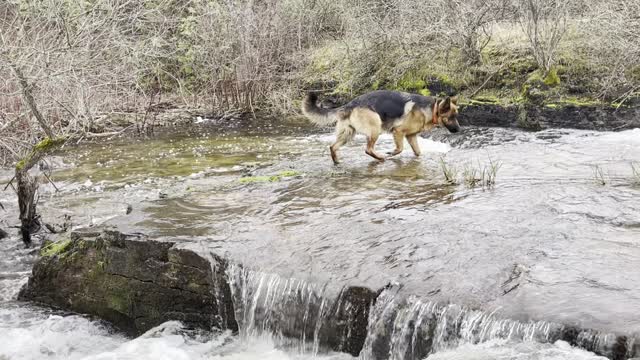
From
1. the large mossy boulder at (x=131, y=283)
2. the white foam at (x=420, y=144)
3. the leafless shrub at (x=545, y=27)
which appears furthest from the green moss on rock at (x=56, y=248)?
the leafless shrub at (x=545, y=27)

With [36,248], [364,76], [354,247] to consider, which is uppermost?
[364,76]

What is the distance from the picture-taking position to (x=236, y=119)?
18.9 m

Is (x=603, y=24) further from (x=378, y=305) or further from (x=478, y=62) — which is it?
(x=378, y=305)

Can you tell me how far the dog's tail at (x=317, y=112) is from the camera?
10234 millimetres

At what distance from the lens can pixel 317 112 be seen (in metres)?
10.3

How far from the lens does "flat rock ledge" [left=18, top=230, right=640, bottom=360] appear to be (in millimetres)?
5289

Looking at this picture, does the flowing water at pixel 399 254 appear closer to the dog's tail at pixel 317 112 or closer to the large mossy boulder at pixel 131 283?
the large mossy boulder at pixel 131 283

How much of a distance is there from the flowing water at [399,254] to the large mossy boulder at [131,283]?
0.17 metres

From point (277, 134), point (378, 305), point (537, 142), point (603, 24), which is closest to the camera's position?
point (378, 305)

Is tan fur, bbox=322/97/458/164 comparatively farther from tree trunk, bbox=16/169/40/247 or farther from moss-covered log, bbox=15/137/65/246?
tree trunk, bbox=16/169/40/247

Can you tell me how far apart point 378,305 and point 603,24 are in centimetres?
1138

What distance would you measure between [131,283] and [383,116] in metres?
5.07

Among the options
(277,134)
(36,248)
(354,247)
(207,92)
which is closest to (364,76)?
(277,134)

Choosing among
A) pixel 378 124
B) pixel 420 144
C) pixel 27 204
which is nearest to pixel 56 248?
pixel 27 204
